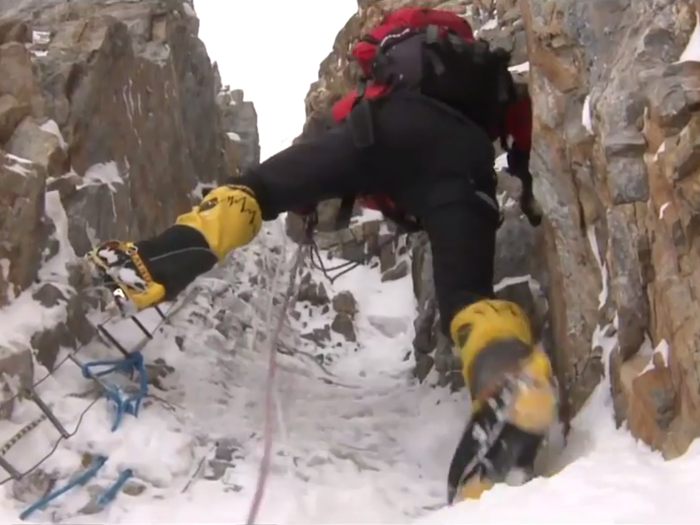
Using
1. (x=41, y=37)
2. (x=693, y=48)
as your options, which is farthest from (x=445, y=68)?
(x=41, y=37)

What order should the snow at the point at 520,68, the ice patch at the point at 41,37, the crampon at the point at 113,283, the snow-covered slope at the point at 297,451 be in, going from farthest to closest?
the ice patch at the point at 41,37 → the snow at the point at 520,68 → the crampon at the point at 113,283 → the snow-covered slope at the point at 297,451

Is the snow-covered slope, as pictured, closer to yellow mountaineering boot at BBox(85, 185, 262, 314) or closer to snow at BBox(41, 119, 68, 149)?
yellow mountaineering boot at BBox(85, 185, 262, 314)

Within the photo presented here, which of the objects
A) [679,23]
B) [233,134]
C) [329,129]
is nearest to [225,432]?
[329,129]

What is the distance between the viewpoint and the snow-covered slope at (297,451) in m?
2.10

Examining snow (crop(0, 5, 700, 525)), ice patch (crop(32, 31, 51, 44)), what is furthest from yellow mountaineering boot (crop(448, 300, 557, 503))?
ice patch (crop(32, 31, 51, 44))

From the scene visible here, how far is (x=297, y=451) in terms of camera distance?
3.52m

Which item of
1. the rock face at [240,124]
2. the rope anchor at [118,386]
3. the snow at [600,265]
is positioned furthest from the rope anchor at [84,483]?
the rock face at [240,124]

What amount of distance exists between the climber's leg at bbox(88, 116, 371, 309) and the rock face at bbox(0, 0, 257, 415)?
624 millimetres

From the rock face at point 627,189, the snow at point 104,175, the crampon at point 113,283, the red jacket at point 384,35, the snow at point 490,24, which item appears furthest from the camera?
the snow at point 490,24

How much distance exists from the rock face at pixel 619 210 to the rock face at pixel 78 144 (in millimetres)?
1481

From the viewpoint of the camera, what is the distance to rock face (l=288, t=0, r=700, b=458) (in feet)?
8.13

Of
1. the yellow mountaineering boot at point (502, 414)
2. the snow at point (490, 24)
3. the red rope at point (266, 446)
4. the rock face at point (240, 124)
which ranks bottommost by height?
the rock face at point (240, 124)

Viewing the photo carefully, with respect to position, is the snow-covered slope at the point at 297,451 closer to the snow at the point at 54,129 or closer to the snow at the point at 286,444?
the snow at the point at 286,444

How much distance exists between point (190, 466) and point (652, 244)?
1.94m
